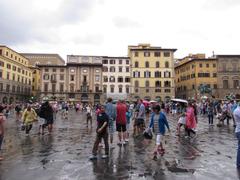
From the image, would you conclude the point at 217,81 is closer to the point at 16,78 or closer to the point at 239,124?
the point at 16,78

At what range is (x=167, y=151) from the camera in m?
8.40

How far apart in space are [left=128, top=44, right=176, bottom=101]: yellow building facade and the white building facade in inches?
69.7

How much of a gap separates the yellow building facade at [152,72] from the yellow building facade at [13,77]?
97.7 ft

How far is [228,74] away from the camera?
2495 inches

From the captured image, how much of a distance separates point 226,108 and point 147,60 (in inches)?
1974

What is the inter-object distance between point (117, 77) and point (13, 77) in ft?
87.7

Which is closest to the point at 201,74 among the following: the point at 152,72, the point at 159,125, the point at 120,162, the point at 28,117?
the point at 152,72

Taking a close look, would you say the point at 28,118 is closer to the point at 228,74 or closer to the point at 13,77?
the point at 13,77

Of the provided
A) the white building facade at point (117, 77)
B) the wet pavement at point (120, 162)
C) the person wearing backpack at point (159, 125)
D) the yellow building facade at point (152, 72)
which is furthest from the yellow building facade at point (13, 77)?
the person wearing backpack at point (159, 125)

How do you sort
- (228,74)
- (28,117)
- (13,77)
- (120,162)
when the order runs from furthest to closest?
1. (13,77)
2. (228,74)
3. (28,117)
4. (120,162)

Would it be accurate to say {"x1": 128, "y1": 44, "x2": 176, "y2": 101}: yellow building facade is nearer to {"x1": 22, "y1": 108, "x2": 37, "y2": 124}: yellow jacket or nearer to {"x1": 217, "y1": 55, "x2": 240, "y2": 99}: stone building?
{"x1": 217, "y1": 55, "x2": 240, "y2": 99}: stone building

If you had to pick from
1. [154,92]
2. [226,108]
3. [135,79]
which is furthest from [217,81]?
[226,108]

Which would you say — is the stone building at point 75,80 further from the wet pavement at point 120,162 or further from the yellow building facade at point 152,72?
the wet pavement at point 120,162

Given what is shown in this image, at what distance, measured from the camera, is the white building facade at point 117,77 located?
68062mm
